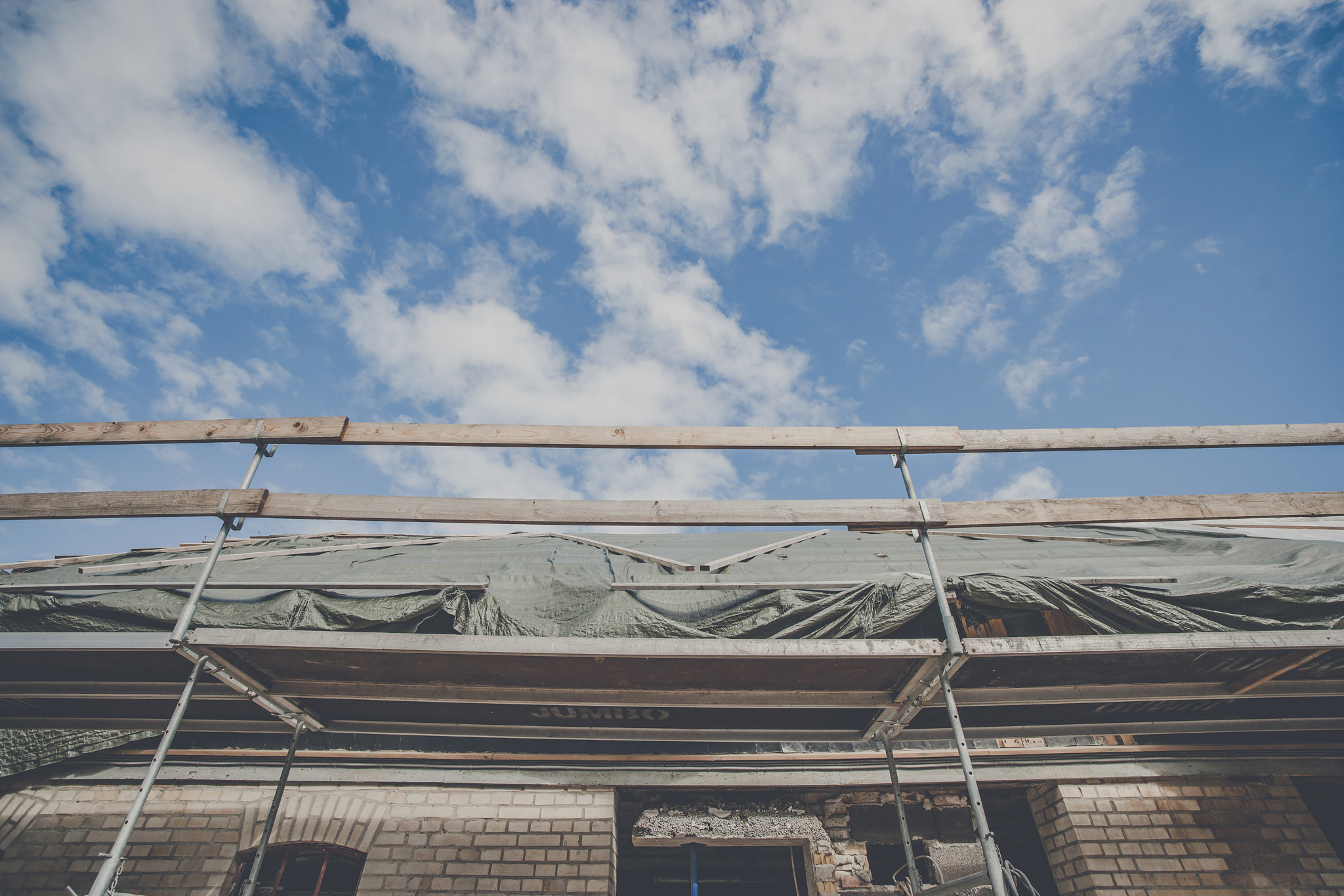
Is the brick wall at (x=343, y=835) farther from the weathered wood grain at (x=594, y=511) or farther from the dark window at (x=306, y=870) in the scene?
the weathered wood grain at (x=594, y=511)

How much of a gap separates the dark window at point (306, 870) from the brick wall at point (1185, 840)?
514 cm

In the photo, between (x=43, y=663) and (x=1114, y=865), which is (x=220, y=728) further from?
(x=1114, y=865)

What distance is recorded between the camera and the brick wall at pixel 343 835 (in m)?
4.27

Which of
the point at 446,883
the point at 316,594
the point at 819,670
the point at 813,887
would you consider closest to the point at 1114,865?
the point at 813,887

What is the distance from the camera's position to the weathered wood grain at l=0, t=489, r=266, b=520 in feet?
10.3

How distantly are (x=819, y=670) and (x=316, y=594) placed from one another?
2577 mm

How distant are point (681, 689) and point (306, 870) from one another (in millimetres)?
3396

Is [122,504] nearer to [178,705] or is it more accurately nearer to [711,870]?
[178,705]

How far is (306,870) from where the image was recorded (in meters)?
4.53

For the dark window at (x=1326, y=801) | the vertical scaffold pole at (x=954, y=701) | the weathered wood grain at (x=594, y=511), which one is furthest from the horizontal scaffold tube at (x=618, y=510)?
the dark window at (x=1326, y=801)

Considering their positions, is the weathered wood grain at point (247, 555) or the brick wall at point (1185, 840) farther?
the brick wall at point (1185, 840)

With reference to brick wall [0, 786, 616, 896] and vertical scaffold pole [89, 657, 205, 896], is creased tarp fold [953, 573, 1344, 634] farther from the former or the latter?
vertical scaffold pole [89, 657, 205, 896]

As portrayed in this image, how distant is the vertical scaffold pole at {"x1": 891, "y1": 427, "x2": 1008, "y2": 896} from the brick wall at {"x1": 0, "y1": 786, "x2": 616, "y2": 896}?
9.23 ft

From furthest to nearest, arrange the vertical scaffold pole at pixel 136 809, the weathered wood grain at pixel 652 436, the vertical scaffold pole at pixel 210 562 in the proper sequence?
the weathered wood grain at pixel 652 436
the vertical scaffold pole at pixel 210 562
the vertical scaffold pole at pixel 136 809
